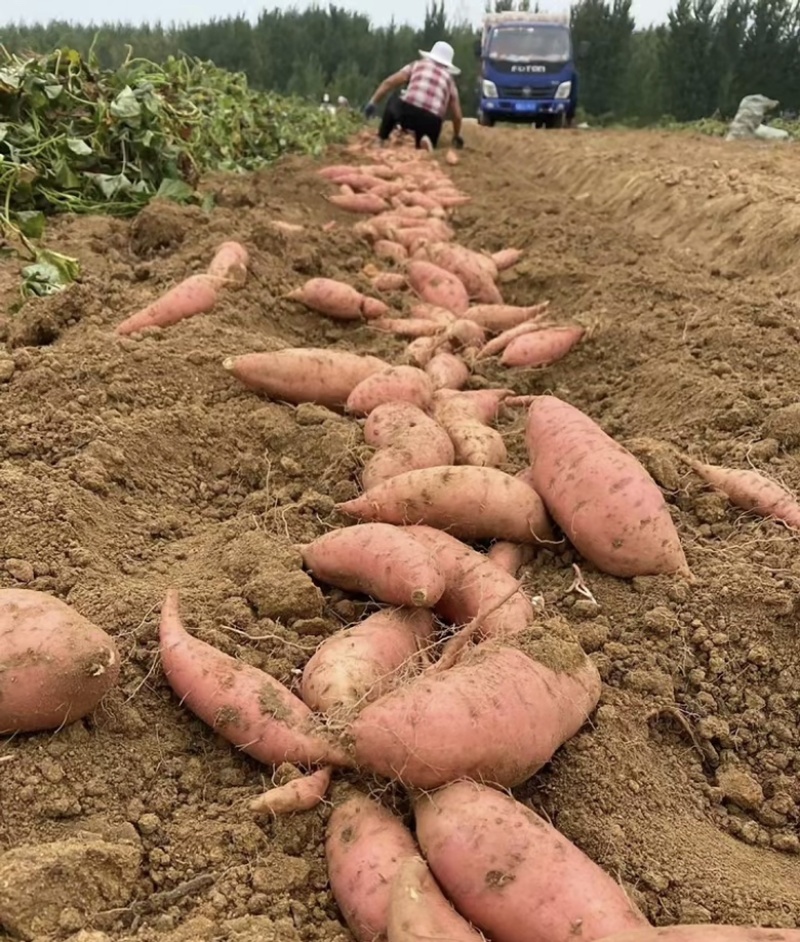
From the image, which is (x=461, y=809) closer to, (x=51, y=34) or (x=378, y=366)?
(x=378, y=366)

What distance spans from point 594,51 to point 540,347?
83.8 ft

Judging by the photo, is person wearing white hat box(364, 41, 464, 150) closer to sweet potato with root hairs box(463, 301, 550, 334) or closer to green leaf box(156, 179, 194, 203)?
green leaf box(156, 179, 194, 203)

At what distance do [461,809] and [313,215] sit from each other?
573cm

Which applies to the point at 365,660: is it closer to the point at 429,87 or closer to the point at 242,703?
the point at 242,703

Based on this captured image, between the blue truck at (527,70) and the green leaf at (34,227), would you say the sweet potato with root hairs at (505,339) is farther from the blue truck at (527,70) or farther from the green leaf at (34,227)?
the blue truck at (527,70)

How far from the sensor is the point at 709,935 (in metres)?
1.26

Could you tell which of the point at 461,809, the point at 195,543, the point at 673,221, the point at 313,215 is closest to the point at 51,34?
the point at 313,215

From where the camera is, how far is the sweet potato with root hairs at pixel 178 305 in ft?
11.7

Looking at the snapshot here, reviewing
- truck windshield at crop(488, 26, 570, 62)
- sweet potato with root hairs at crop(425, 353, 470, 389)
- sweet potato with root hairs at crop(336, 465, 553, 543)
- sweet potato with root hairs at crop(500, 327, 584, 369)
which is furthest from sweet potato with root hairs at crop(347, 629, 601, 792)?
truck windshield at crop(488, 26, 570, 62)

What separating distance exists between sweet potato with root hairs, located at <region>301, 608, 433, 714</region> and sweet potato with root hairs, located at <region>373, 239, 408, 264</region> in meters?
3.69

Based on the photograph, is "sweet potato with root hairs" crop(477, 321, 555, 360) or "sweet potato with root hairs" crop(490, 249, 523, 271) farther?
"sweet potato with root hairs" crop(490, 249, 523, 271)

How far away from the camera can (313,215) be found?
6.58m

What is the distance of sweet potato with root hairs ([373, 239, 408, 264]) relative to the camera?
17.9ft

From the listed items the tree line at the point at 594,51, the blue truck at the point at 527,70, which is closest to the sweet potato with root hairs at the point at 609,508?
the blue truck at the point at 527,70
